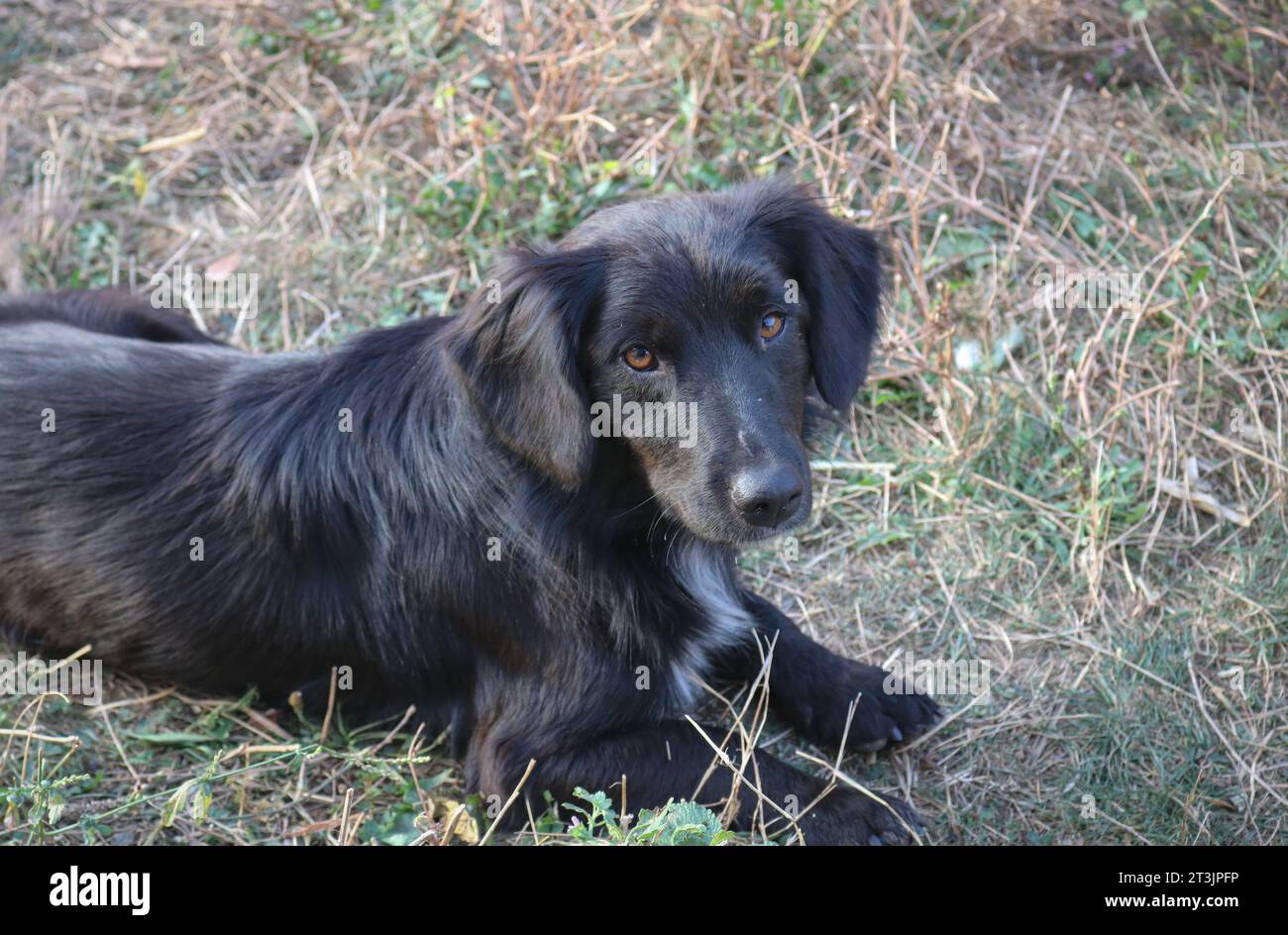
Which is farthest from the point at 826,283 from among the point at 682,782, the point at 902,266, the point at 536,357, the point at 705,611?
the point at 682,782

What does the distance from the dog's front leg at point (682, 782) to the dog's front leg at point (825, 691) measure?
392 mm

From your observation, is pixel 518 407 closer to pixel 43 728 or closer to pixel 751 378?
pixel 751 378

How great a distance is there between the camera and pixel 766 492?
145 inches

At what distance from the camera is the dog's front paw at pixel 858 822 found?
4074 mm

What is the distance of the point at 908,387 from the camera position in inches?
225

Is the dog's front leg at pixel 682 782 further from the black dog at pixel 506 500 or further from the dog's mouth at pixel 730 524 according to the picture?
the dog's mouth at pixel 730 524

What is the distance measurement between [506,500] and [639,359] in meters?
0.65

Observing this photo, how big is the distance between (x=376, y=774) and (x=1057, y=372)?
3.42 m

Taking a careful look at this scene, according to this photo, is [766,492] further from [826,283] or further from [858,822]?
[858,822]

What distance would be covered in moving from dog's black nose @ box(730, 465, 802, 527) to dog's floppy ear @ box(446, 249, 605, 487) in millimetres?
487

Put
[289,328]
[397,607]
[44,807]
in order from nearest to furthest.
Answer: [44,807] < [397,607] < [289,328]

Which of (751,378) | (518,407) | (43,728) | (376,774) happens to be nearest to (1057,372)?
(751,378)

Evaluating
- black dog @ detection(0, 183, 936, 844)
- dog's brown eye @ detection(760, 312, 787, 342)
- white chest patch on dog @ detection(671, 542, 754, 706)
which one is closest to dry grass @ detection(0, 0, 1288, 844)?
black dog @ detection(0, 183, 936, 844)

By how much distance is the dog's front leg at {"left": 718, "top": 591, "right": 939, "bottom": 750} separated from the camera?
4.51 meters
